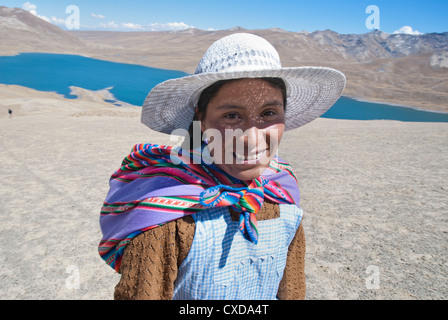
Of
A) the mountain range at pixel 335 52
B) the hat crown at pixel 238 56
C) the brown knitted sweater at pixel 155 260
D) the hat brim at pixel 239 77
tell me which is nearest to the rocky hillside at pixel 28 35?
the mountain range at pixel 335 52

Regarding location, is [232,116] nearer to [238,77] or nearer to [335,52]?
[238,77]

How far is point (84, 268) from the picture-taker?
3021 mm

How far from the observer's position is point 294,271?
127cm

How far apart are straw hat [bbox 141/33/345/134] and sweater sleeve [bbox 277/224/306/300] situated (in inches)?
24.6

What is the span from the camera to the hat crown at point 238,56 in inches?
37.1

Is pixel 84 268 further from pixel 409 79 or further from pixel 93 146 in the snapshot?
pixel 409 79

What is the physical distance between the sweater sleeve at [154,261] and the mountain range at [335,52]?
167 feet

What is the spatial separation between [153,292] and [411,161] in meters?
6.92

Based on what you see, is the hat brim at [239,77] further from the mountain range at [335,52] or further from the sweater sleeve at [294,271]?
the mountain range at [335,52]

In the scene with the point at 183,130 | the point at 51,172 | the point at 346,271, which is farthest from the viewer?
the point at 51,172

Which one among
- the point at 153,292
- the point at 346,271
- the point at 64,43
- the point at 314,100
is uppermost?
the point at 64,43

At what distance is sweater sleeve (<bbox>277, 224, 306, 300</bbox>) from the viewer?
1.24 meters

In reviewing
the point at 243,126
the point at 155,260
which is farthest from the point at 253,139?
the point at 155,260
